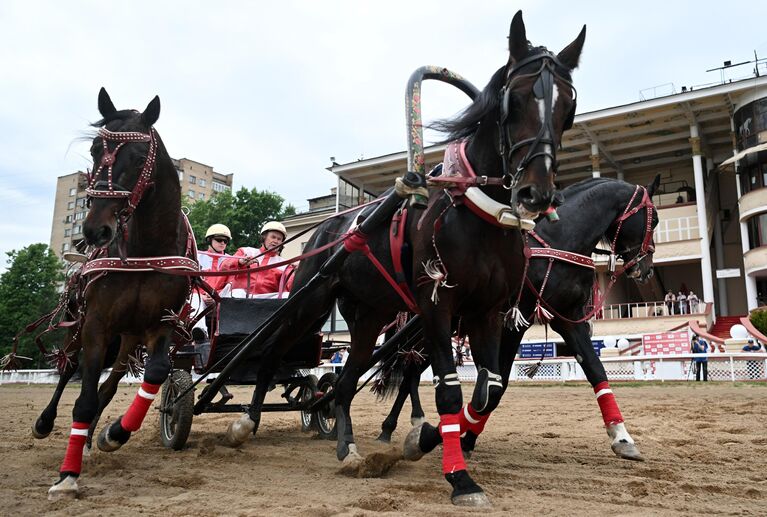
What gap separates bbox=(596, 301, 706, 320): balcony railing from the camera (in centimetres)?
2916

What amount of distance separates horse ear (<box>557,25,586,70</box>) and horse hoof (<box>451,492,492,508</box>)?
2.75 metres

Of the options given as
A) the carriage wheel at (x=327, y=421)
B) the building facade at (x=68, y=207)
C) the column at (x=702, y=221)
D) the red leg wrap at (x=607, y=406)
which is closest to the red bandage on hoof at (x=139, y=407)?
the carriage wheel at (x=327, y=421)

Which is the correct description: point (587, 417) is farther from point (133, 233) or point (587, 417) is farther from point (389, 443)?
point (133, 233)

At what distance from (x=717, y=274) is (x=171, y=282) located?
30906 millimetres

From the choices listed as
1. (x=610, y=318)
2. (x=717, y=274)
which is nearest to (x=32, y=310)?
(x=610, y=318)

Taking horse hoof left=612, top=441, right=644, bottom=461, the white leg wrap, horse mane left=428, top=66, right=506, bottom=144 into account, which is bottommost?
horse hoof left=612, top=441, right=644, bottom=461

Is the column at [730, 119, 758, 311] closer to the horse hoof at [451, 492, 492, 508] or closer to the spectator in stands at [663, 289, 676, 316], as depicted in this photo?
the spectator in stands at [663, 289, 676, 316]

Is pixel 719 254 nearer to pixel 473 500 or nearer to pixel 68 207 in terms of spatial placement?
pixel 473 500

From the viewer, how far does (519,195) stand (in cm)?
373

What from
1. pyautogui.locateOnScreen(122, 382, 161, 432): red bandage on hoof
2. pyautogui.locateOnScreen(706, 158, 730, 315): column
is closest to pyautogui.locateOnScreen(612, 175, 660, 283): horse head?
pyautogui.locateOnScreen(122, 382, 161, 432): red bandage on hoof

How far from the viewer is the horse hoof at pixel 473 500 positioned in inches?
146

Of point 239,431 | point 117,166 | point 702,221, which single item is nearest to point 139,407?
point 239,431

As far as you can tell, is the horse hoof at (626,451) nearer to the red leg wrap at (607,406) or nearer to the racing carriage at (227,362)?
the red leg wrap at (607,406)

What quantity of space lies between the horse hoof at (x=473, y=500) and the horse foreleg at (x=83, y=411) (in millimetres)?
2455
